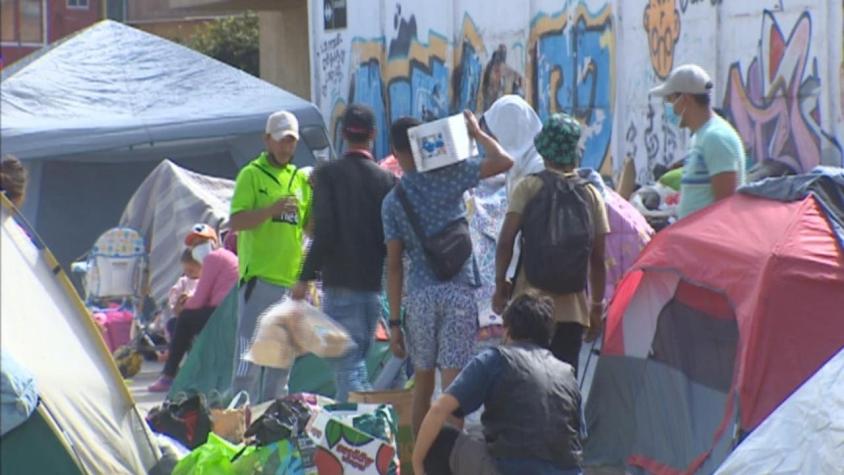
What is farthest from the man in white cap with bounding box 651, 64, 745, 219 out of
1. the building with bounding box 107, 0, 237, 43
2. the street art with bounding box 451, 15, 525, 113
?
the building with bounding box 107, 0, 237, 43

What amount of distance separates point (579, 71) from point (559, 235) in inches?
406

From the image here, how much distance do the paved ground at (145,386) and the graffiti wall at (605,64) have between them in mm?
5196

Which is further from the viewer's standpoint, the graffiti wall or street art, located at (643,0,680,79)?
street art, located at (643,0,680,79)

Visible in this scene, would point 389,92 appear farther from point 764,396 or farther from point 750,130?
point 764,396

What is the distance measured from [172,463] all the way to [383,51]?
1670 centimetres

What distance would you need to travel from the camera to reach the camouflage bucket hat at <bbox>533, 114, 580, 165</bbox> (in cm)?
779

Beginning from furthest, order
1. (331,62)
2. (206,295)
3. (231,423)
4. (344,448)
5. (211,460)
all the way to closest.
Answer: (331,62)
(206,295)
(231,423)
(211,460)
(344,448)

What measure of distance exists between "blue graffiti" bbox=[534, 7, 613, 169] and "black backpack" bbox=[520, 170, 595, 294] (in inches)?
370

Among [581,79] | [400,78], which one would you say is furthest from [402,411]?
[400,78]

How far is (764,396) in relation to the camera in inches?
290

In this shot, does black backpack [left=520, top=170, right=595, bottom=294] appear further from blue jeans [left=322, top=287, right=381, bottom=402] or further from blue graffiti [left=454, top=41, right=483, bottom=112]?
blue graffiti [left=454, top=41, right=483, bottom=112]

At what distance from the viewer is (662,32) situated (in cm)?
1590

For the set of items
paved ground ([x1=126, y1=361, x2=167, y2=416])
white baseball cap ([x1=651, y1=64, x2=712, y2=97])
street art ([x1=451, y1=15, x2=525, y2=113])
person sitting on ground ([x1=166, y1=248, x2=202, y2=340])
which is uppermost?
white baseball cap ([x1=651, y1=64, x2=712, y2=97])

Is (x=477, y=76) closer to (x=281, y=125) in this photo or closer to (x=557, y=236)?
(x=281, y=125)
